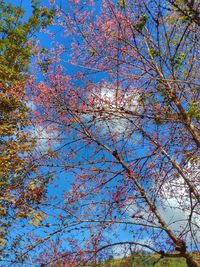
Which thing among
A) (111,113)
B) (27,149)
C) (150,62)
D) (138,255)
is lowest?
(138,255)

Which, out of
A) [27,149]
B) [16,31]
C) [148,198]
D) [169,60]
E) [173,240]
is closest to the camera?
[169,60]

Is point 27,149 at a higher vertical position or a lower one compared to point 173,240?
higher

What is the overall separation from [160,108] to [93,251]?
2.79 metres

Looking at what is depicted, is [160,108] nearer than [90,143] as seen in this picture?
Yes

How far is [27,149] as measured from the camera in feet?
32.1

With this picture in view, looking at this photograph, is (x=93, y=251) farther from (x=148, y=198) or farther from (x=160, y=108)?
(x=160, y=108)

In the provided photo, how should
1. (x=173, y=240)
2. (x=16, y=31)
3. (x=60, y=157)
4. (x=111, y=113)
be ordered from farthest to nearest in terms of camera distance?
(x=16, y=31)
(x=60, y=157)
(x=173, y=240)
(x=111, y=113)

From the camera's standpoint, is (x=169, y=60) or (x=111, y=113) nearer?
(x=111, y=113)

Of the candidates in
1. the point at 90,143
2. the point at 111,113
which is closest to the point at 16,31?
the point at 90,143

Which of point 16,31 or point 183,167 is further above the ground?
point 16,31

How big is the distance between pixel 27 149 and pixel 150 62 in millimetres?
4375

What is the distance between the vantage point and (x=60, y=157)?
8.26m

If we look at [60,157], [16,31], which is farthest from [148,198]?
[16,31]

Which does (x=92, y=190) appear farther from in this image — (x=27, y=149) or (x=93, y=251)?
(x=27, y=149)
